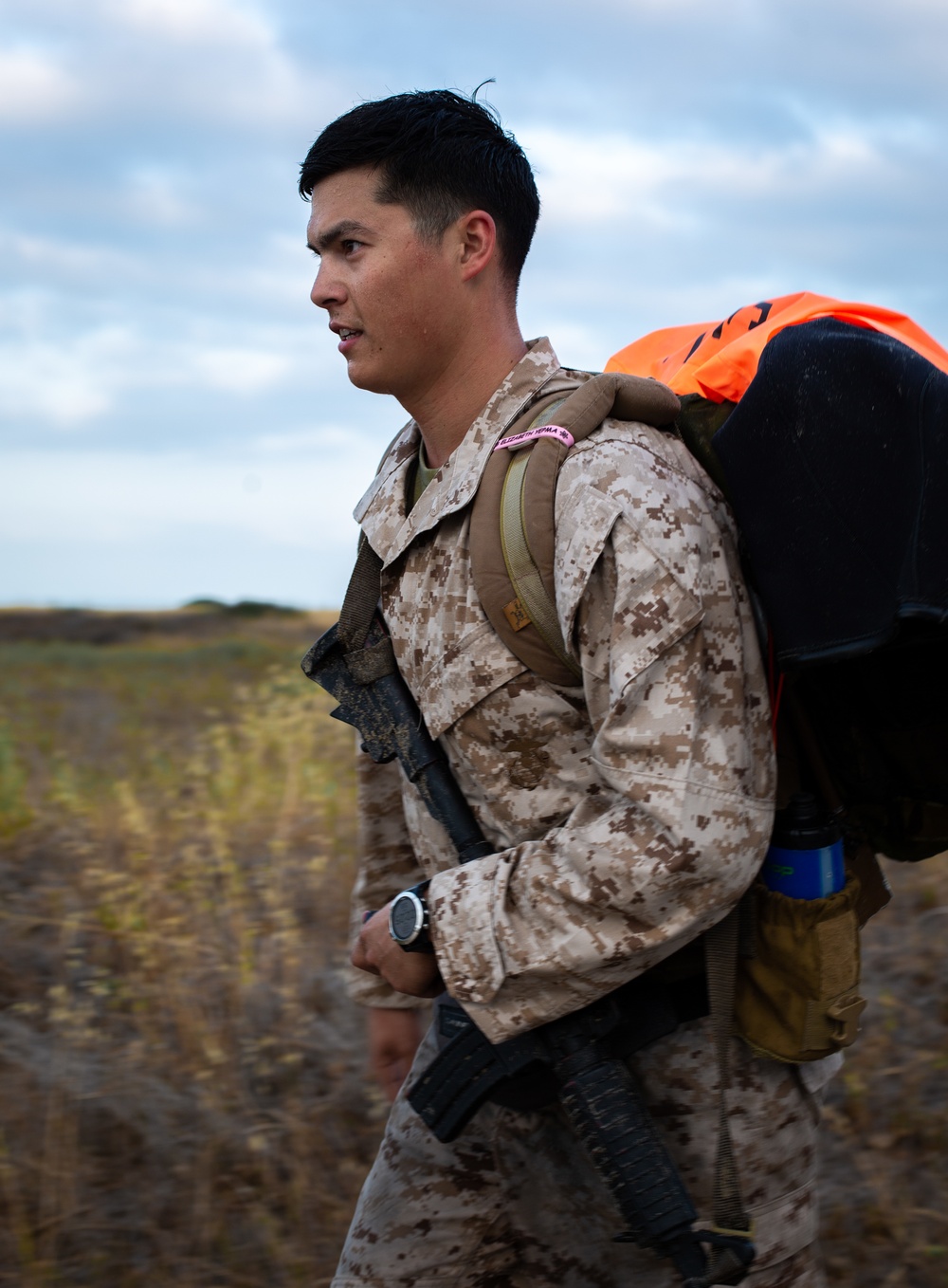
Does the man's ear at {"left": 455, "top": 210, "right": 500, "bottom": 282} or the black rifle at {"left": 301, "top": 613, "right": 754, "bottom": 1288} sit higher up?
the man's ear at {"left": 455, "top": 210, "right": 500, "bottom": 282}

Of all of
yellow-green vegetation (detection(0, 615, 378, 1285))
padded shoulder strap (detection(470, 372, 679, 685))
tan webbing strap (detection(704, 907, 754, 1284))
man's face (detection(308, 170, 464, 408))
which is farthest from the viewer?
yellow-green vegetation (detection(0, 615, 378, 1285))

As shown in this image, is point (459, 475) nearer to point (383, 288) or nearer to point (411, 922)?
point (383, 288)

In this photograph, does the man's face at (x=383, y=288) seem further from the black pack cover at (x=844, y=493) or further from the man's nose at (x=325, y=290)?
the black pack cover at (x=844, y=493)

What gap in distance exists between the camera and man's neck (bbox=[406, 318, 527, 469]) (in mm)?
2018

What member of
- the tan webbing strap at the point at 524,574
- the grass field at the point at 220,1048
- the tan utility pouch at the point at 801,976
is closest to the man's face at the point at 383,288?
the tan webbing strap at the point at 524,574

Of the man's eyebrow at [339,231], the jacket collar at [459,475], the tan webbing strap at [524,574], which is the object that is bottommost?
the tan webbing strap at [524,574]

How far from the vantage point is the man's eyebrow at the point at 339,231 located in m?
1.97

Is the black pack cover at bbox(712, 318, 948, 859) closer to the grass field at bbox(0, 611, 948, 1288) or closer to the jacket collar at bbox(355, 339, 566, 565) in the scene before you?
the jacket collar at bbox(355, 339, 566, 565)

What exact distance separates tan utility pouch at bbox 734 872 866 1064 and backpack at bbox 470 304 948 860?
20cm

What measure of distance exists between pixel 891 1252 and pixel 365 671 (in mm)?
2106

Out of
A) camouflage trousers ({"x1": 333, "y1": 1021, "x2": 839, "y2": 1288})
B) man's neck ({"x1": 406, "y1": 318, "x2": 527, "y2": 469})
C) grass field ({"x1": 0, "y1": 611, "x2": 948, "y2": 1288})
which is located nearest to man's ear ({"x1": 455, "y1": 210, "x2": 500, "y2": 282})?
man's neck ({"x1": 406, "y1": 318, "x2": 527, "y2": 469})

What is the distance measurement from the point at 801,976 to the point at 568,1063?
36cm

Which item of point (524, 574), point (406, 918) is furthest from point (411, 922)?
point (524, 574)

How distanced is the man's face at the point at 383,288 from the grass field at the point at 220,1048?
2.03m
